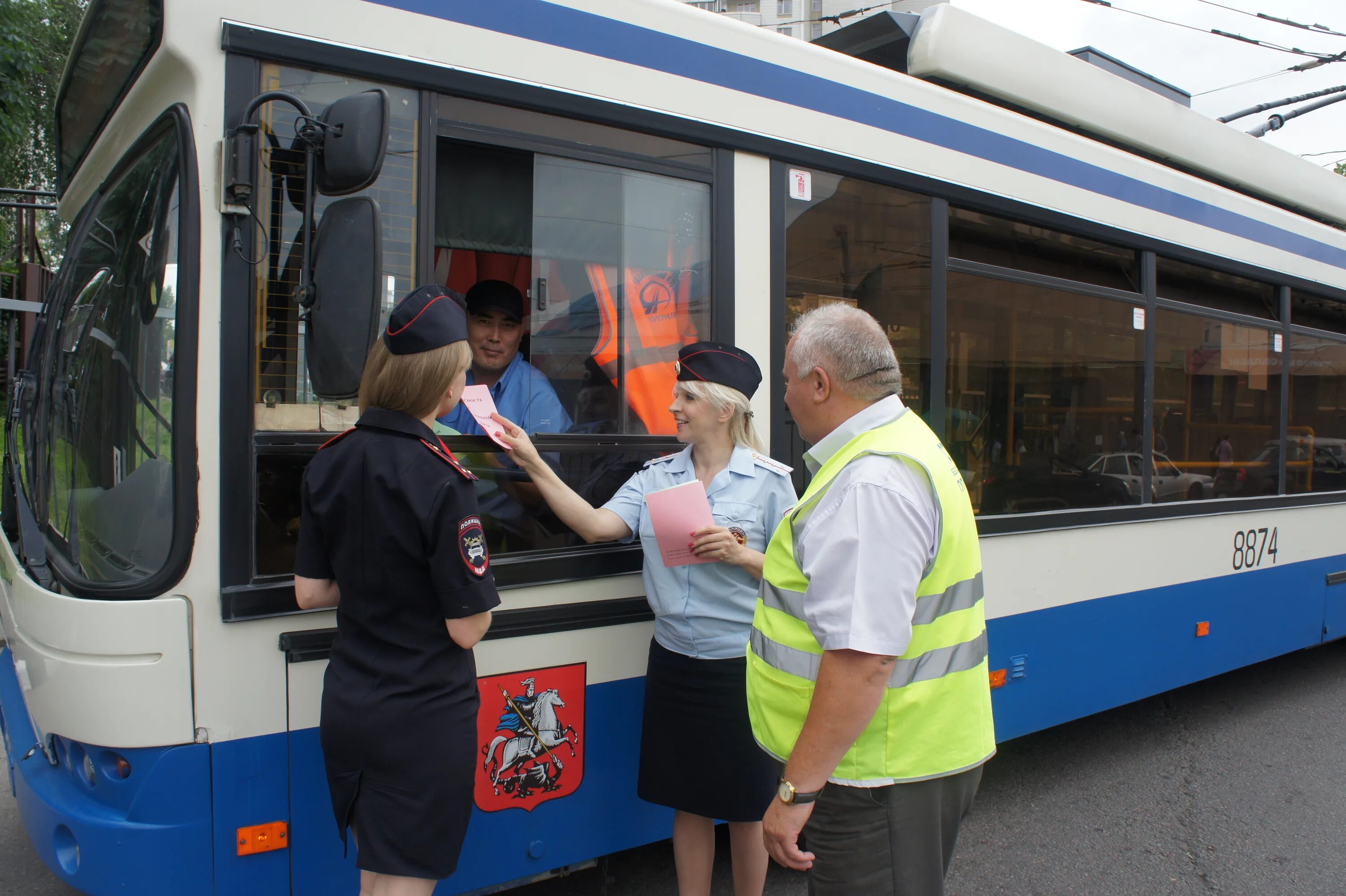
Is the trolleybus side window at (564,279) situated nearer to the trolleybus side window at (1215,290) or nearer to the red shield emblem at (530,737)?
the red shield emblem at (530,737)

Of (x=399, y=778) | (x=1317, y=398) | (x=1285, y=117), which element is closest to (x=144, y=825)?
(x=399, y=778)

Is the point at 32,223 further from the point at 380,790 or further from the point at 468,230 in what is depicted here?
the point at 380,790

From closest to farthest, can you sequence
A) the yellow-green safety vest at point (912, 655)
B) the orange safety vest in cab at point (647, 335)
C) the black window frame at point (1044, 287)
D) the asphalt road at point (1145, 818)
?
1. the yellow-green safety vest at point (912, 655)
2. the orange safety vest in cab at point (647, 335)
3. the black window frame at point (1044, 287)
4. the asphalt road at point (1145, 818)

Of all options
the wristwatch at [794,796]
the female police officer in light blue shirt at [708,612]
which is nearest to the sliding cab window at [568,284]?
the female police officer in light blue shirt at [708,612]

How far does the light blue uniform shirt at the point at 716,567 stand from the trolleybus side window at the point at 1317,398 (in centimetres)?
407

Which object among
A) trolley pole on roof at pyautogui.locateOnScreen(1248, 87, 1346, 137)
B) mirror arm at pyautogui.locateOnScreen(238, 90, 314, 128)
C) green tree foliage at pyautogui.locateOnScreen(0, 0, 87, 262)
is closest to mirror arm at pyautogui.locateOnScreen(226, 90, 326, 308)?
mirror arm at pyautogui.locateOnScreen(238, 90, 314, 128)

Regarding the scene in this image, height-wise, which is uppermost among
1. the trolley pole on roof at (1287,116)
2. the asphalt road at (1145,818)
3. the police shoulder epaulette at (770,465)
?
the trolley pole on roof at (1287,116)

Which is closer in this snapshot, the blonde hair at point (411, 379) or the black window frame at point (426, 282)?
the blonde hair at point (411, 379)

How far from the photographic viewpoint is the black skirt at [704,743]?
248 cm

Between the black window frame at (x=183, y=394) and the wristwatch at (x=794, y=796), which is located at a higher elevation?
the black window frame at (x=183, y=394)

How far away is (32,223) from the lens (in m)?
5.52

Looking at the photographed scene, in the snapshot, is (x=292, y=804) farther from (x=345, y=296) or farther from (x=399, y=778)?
(x=345, y=296)

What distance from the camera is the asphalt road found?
3.31 meters

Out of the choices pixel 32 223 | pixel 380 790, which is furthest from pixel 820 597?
pixel 32 223
